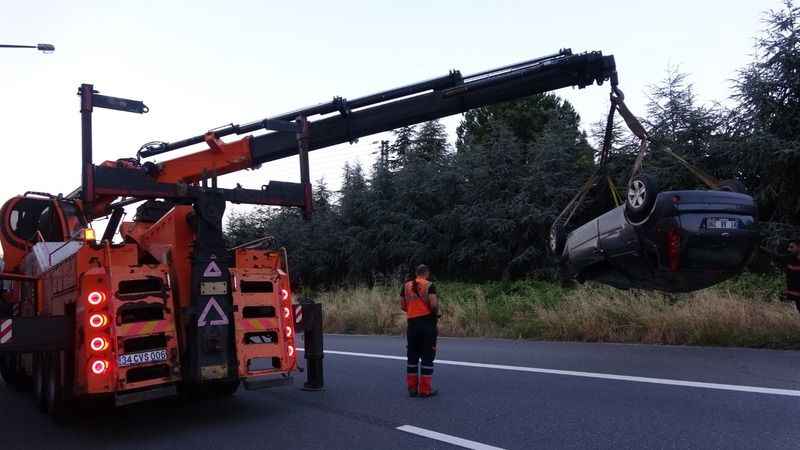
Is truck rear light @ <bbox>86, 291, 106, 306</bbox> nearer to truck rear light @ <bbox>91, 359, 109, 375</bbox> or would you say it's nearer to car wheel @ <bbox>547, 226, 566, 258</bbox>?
truck rear light @ <bbox>91, 359, 109, 375</bbox>

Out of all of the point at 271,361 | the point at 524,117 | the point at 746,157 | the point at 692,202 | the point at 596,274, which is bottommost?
the point at 271,361

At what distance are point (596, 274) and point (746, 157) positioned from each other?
9.54m

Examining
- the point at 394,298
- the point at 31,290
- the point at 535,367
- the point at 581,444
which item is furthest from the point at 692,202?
the point at 394,298

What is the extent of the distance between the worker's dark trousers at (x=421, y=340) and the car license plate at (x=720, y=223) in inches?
145

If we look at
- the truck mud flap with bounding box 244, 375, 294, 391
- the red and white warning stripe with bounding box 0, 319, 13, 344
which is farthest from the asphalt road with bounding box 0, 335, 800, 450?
the red and white warning stripe with bounding box 0, 319, 13, 344

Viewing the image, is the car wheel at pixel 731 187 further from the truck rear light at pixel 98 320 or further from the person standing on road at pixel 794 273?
the truck rear light at pixel 98 320

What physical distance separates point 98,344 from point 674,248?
6.70m

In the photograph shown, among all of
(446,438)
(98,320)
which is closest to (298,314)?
(98,320)

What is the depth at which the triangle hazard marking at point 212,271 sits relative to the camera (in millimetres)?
7223

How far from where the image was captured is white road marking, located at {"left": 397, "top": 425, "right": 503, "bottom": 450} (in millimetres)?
5755

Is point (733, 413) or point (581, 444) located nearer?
point (581, 444)

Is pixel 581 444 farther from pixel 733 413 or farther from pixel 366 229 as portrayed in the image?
pixel 366 229

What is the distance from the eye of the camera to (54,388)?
24.5ft

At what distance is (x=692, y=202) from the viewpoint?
891 centimetres
